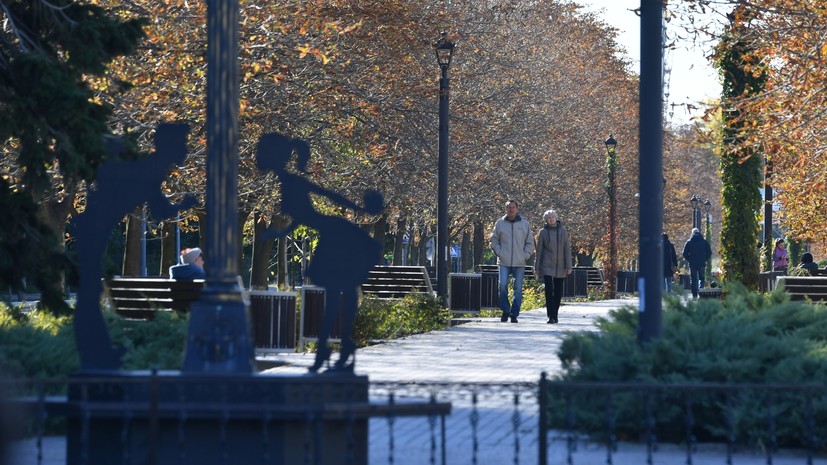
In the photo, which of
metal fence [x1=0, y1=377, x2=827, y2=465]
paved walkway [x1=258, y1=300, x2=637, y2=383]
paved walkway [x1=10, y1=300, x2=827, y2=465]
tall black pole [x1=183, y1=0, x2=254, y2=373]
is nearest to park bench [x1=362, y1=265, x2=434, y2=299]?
paved walkway [x1=258, y1=300, x2=637, y2=383]

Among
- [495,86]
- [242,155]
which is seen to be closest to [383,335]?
[242,155]

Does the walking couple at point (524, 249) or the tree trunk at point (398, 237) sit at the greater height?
the tree trunk at point (398, 237)

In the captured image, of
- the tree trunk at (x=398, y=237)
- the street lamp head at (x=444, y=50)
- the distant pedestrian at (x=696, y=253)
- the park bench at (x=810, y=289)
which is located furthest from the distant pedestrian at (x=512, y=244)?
the tree trunk at (x=398, y=237)

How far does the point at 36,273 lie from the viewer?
13812 mm

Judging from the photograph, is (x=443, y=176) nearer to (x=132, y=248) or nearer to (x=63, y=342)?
(x=132, y=248)

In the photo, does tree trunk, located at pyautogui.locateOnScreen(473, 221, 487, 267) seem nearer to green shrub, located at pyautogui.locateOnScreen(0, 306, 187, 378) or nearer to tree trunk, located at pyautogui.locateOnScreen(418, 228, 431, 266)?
tree trunk, located at pyautogui.locateOnScreen(418, 228, 431, 266)

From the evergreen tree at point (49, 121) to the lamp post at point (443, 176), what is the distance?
43.2 ft

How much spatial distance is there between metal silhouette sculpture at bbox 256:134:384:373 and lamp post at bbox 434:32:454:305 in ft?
58.2

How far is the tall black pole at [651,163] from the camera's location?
1112 centimetres

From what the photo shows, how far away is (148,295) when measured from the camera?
17.5 meters

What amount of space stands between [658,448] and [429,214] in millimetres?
42350

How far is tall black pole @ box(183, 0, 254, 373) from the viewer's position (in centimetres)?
863

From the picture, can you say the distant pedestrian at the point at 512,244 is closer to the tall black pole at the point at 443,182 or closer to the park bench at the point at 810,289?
the tall black pole at the point at 443,182

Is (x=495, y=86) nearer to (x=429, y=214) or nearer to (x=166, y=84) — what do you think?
(x=429, y=214)
